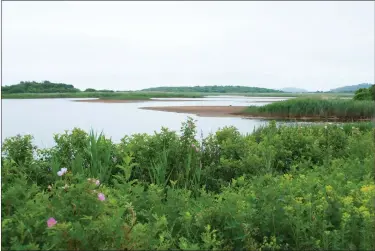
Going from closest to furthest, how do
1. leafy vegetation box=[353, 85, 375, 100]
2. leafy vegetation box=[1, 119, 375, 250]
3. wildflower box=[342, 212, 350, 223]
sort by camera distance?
leafy vegetation box=[1, 119, 375, 250] → wildflower box=[342, 212, 350, 223] → leafy vegetation box=[353, 85, 375, 100]

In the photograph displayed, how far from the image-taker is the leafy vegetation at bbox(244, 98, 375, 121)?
15.0 m

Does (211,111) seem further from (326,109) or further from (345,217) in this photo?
(345,217)

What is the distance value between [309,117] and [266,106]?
4.30 metres

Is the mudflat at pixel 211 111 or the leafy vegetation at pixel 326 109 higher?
the leafy vegetation at pixel 326 109

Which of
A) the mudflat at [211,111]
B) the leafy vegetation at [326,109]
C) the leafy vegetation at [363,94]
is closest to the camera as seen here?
the leafy vegetation at [326,109]

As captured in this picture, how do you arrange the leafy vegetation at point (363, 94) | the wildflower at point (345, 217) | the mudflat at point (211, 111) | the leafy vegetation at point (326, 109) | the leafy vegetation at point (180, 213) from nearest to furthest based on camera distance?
the leafy vegetation at point (180, 213), the wildflower at point (345, 217), the leafy vegetation at point (326, 109), the mudflat at point (211, 111), the leafy vegetation at point (363, 94)

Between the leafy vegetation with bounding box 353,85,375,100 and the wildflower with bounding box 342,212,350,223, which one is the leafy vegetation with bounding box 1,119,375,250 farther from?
the leafy vegetation with bounding box 353,85,375,100

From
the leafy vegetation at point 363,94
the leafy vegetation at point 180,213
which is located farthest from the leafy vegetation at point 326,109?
the leafy vegetation at point 180,213

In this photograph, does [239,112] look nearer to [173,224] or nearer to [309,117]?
[309,117]

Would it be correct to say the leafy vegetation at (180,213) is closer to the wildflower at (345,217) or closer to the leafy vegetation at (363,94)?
the wildflower at (345,217)

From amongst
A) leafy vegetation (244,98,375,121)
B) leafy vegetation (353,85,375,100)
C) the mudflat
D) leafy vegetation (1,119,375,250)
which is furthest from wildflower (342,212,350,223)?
leafy vegetation (353,85,375,100)

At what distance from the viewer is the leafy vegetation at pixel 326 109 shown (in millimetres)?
15031

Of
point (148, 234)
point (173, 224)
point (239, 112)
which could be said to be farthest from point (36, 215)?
point (239, 112)

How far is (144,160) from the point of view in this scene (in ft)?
20.2
